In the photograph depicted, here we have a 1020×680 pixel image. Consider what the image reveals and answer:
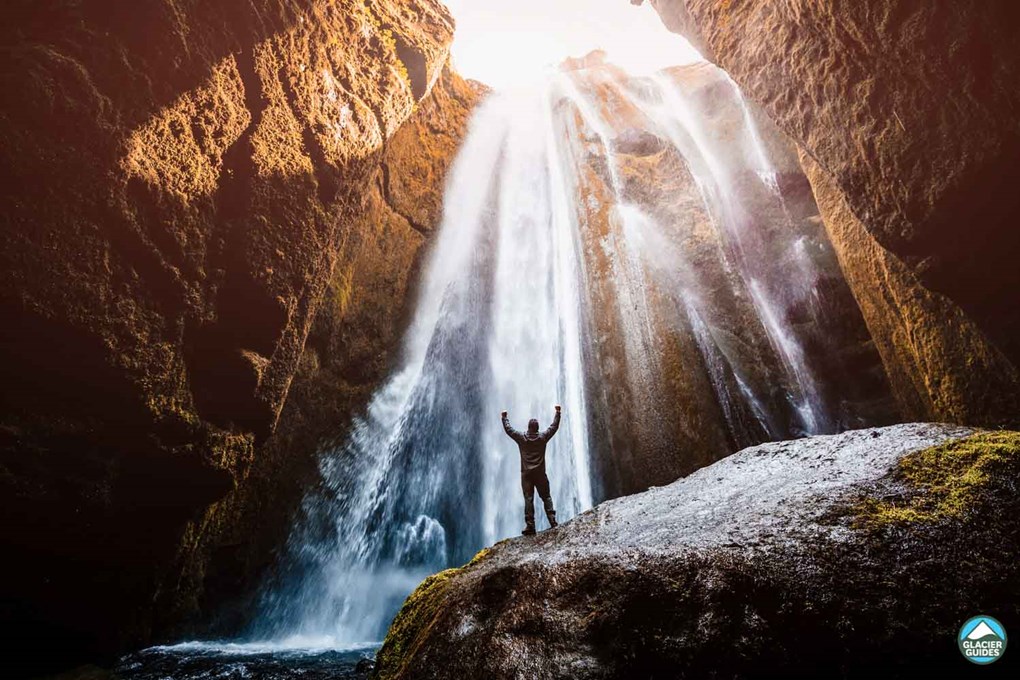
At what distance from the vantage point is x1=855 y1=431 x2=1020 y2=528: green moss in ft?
7.33

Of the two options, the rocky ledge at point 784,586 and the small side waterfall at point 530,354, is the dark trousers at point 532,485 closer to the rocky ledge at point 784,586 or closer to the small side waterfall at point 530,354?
the rocky ledge at point 784,586

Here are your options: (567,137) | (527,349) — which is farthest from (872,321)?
(567,137)

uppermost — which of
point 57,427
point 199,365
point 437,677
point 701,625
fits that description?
point 199,365

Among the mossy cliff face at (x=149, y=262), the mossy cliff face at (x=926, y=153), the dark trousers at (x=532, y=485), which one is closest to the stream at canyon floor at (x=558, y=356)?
the mossy cliff face at (x=149, y=262)

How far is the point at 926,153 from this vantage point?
242 inches

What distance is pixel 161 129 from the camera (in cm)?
516

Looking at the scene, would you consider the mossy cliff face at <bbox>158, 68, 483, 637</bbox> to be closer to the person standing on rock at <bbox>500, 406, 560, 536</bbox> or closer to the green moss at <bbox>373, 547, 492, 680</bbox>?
the person standing on rock at <bbox>500, 406, 560, 536</bbox>

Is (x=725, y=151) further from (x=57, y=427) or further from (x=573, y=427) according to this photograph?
(x=57, y=427)

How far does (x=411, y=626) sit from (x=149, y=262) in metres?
4.98

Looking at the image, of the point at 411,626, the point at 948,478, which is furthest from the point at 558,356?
the point at 948,478

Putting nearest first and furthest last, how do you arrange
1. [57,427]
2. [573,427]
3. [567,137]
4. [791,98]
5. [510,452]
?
1. [57,427]
2. [791,98]
3. [573,427]
4. [510,452]
5. [567,137]

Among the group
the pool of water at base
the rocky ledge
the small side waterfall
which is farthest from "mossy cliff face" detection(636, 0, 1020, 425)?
the pool of water at base

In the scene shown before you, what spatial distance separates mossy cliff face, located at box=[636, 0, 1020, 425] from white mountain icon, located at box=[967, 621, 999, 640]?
625 cm

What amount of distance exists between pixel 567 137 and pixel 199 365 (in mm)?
17611
